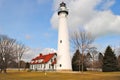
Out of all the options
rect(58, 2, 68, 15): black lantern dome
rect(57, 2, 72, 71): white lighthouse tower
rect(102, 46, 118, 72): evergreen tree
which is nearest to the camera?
rect(57, 2, 72, 71): white lighthouse tower

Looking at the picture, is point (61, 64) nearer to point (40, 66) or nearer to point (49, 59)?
point (49, 59)

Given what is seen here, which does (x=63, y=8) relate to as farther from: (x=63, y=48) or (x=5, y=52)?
(x=5, y=52)

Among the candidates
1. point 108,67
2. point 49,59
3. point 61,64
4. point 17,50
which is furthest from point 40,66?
point 108,67

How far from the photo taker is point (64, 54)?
5262 cm

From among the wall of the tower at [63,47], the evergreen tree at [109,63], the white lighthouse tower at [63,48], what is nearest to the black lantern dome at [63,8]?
the white lighthouse tower at [63,48]

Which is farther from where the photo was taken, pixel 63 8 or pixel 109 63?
pixel 109 63

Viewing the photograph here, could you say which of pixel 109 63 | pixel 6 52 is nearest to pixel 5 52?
pixel 6 52

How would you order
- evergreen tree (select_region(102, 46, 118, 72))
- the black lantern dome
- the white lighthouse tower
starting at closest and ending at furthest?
the white lighthouse tower < the black lantern dome < evergreen tree (select_region(102, 46, 118, 72))

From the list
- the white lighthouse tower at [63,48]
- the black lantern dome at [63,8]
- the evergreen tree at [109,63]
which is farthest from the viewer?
the evergreen tree at [109,63]

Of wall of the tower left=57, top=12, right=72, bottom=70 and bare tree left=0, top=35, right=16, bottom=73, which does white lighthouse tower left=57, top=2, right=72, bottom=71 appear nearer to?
wall of the tower left=57, top=12, right=72, bottom=70

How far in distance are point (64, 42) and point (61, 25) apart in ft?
14.6

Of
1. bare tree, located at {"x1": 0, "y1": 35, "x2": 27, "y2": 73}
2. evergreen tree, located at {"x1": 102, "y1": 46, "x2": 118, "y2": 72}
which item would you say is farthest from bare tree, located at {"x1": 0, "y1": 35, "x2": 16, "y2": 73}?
evergreen tree, located at {"x1": 102, "y1": 46, "x2": 118, "y2": 72}

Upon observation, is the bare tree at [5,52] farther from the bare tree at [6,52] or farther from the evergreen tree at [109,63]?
the evergreen tree at [109,63]

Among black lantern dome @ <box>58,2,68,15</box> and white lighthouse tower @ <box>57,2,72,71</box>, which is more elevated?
black lantern dome @ <box>58,2,68,15</box>
